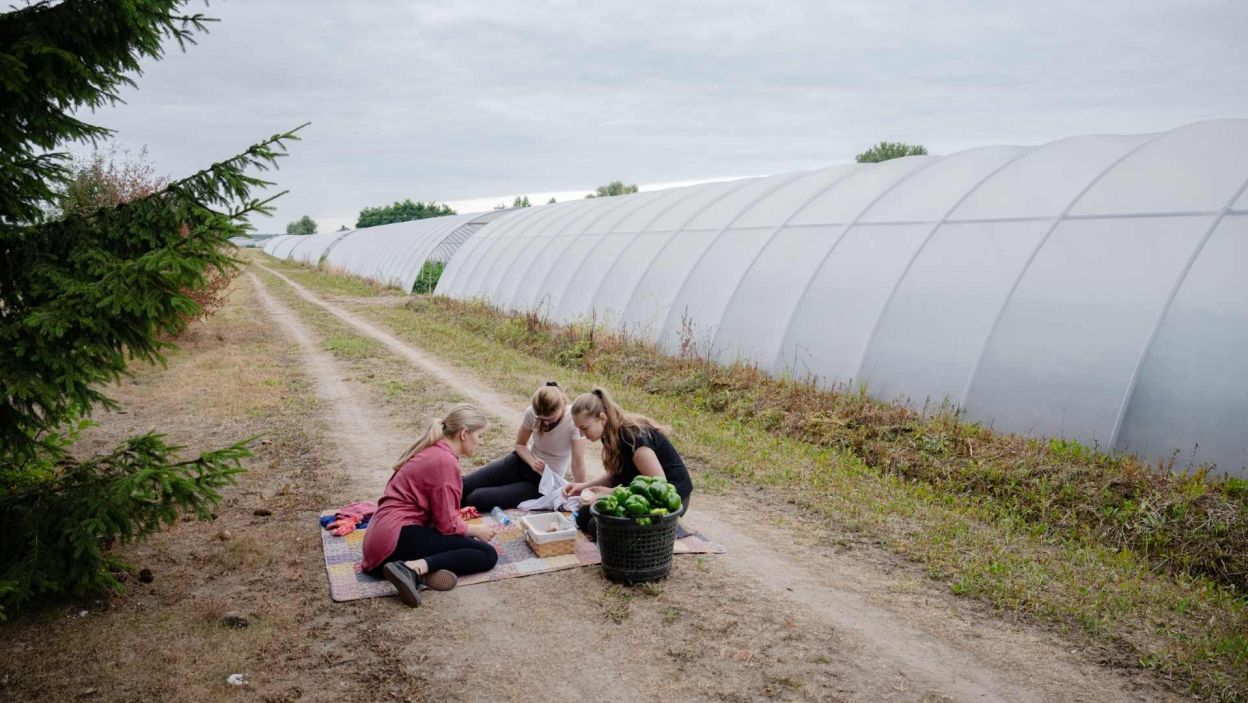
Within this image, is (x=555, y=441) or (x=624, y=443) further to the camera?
(x=555, y=441)

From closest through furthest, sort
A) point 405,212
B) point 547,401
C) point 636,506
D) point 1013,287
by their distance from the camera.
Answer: point 636,506 < point 547,401 < point 1013,287 < point 405,212

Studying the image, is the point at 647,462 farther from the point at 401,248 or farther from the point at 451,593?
the point at 401,248

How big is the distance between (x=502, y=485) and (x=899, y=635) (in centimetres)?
363

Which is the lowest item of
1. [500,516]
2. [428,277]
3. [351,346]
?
[500,516]

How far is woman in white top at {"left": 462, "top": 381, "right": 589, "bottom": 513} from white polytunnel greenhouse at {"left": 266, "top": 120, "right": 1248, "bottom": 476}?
4.83 m

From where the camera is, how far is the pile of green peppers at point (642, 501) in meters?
5.09

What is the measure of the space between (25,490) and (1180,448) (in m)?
A: 9.15

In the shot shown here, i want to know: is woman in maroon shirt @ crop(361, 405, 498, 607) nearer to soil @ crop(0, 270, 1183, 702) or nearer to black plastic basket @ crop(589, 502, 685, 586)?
soil @ crop(0, 270, 1183, 702)

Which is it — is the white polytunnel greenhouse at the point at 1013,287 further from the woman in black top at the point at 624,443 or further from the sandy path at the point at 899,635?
the woman in black top at the point at 624,443

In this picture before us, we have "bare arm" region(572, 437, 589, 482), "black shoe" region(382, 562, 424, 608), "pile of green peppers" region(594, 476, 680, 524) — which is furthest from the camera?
"bare arm" region(572, 437, 589, 482)

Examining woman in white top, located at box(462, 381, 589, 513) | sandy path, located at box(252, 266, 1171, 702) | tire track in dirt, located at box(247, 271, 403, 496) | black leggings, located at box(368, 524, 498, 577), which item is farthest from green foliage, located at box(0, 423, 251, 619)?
tire track in dirt, located at box(247, 271, 403, 496)

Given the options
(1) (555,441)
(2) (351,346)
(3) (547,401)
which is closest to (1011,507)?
(1) (555,441)

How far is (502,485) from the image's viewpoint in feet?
22.7

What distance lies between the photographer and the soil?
13.3 feet
